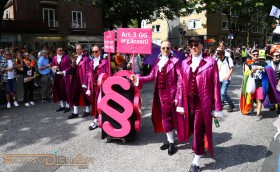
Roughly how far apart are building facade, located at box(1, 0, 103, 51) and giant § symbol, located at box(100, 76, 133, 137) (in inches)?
802

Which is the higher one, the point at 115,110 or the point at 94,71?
the point at 94,71

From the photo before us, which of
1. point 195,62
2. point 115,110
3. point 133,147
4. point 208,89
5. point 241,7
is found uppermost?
point 241,7

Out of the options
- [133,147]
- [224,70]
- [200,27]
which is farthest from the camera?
[200,27]

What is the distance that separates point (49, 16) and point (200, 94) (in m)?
29.0

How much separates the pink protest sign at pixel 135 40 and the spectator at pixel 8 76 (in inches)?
199

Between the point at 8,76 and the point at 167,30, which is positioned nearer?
the point at 8,76

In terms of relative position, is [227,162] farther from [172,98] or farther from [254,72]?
[254,72]

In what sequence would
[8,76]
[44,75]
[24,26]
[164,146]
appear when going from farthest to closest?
[24,26] < [44,75] < [8,76] < [164,146]

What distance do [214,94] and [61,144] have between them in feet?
10.3

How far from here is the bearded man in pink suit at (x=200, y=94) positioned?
407cm

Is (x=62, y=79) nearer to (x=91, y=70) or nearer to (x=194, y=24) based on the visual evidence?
(x=91, y=70)

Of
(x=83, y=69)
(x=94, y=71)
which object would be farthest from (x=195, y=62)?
(x=83, y=69)

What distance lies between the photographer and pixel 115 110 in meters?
5.29

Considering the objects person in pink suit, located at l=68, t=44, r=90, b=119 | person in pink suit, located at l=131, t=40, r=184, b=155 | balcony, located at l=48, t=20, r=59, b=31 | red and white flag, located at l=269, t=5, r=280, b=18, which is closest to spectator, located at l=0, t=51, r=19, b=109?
person in pink suit, located at l=68, t=44, r=90, b=119
